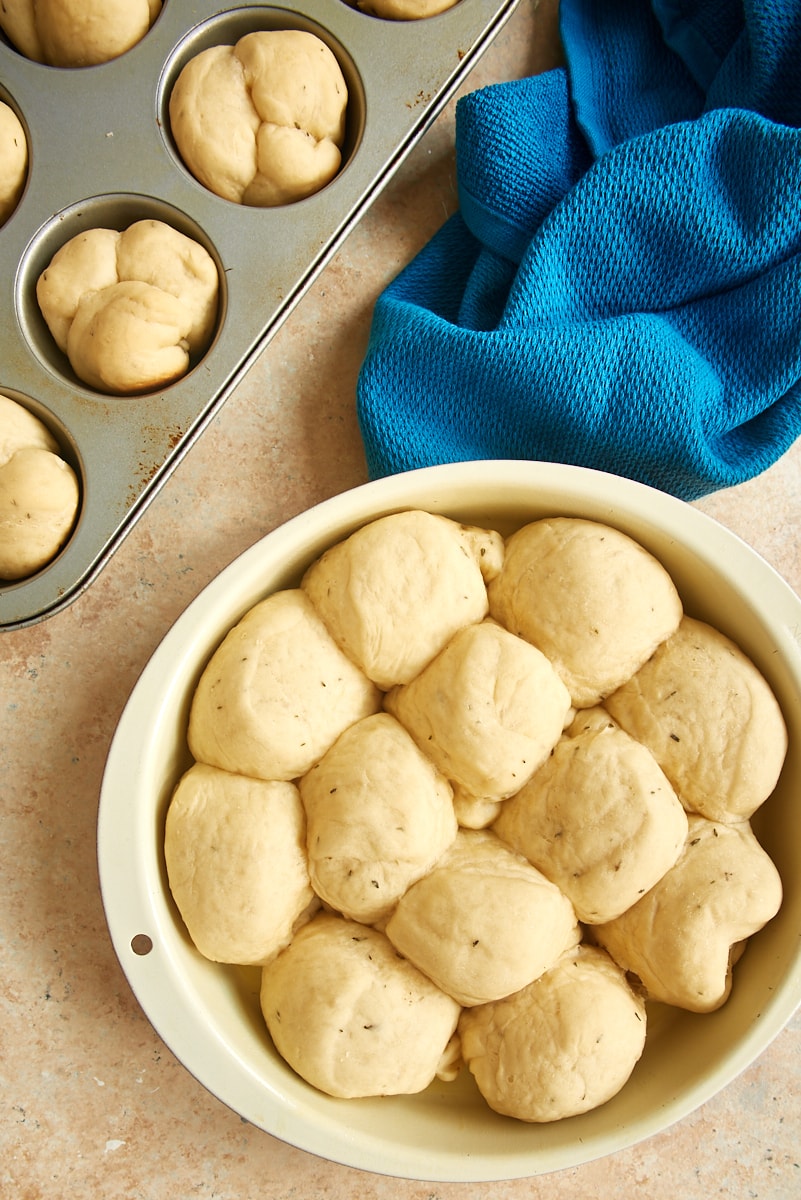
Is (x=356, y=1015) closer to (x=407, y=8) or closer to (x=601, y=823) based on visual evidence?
(x=601, y=823)

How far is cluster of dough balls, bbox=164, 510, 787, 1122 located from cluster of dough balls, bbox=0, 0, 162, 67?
2.25ft

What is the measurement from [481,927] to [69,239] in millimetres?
971

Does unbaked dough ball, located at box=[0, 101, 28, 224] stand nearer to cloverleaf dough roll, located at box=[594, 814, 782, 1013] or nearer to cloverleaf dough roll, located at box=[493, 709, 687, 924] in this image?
cloverleaf dough roll, located at box=[493, 709, 687, 924]

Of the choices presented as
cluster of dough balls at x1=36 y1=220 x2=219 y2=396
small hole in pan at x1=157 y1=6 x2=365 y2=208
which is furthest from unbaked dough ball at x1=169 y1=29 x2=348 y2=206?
cluster of dough balls at x1=36 y1=220 x2=219 y2=396

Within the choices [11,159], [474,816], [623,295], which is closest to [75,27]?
[11,159]

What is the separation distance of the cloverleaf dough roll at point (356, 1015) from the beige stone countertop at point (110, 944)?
0.89ft

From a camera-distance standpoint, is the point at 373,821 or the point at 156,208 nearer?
the point at 373,821

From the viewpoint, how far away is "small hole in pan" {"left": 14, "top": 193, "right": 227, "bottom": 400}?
1.12 metres

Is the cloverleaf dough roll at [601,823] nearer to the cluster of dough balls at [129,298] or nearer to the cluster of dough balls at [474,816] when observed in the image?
the cluster of dough balls at [474,816]

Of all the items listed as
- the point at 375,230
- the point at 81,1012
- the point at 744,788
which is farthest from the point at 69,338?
the point at 744,788

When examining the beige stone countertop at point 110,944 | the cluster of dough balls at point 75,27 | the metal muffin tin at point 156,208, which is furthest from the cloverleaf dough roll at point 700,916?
the cluster of dough balls at point 75,27

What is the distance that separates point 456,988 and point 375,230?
100 cm

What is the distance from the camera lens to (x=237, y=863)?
1006mm

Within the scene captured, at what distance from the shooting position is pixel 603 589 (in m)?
1.05
